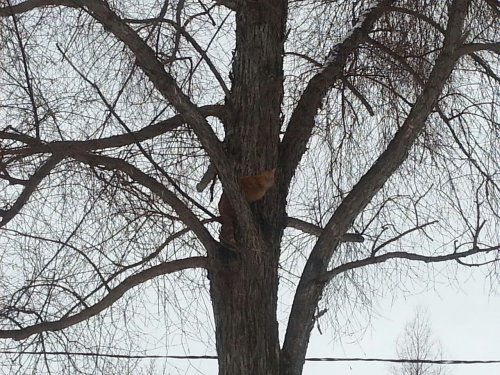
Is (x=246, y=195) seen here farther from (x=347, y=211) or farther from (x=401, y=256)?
(x=401, y=256)

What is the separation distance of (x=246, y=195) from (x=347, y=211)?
408 millimetres

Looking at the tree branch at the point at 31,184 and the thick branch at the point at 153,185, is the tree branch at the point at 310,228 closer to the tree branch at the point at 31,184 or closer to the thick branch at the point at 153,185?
the thick branch at the point at 153,185

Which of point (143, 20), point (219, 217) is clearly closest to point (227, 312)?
point (219, 217)

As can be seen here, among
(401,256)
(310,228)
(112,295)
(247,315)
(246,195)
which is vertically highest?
(310,228)

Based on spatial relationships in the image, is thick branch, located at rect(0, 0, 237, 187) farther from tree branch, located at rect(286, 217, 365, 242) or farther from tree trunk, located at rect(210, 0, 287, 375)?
tree branch, located at rect(286, 217, 365, 242)

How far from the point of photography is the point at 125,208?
3252mm

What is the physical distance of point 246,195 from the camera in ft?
9.89

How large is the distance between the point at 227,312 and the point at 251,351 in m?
0.18

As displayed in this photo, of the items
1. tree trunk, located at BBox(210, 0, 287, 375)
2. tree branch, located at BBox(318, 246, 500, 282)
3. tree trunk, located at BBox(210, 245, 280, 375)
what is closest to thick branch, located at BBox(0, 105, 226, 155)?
tree trunk, located at BBox(210, 0, 287, 375)

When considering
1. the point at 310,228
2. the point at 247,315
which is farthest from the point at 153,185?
the point at 310,228

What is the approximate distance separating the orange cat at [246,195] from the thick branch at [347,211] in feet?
0.99

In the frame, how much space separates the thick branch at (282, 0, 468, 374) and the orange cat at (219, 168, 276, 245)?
0.99ft

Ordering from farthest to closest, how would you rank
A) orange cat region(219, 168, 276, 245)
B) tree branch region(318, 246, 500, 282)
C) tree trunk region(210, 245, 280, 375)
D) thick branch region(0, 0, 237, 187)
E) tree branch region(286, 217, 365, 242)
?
tree branch region(286, 217, 365, 242)
tree branch region(318, 246, 500, 282)
orange cat region(219, 168, 276, 245)
tree trunk region(210, 245, 280, 375)
thick branch region(0, 0, 237, 187)

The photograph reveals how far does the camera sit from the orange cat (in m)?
3.01
